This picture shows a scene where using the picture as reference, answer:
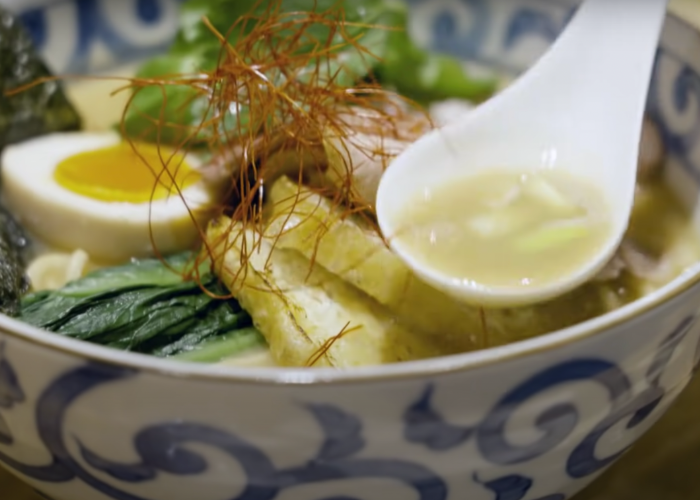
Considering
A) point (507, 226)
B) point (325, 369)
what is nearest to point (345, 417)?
point (325, 369)

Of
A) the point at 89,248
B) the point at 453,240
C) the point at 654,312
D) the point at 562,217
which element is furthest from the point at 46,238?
the point at 654,312

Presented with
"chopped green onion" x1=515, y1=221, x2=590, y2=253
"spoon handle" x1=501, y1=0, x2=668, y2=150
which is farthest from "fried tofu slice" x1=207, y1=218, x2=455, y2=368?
"spoon handle" x1=501, y1=0, x2=668, y2=150

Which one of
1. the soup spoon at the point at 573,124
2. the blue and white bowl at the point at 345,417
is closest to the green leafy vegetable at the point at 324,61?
the soup spoon at the point at 573,124

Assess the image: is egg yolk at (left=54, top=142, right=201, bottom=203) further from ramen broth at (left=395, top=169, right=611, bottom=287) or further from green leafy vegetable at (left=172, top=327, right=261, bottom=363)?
ramen broth at (left=395, top=169, right=611, bottom=287)

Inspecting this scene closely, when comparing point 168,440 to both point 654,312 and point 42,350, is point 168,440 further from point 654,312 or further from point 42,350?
point 654,312

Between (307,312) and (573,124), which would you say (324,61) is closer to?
(573,124)
